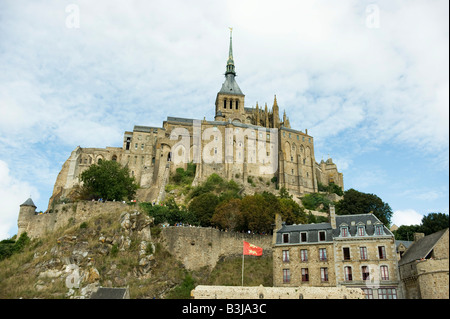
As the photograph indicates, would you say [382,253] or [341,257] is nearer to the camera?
[382,253]

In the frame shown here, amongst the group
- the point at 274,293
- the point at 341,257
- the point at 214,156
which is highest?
the point at 214,156

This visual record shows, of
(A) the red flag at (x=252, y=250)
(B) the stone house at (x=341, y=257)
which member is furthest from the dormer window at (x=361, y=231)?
(A) the red flag at (x=252, y=250)

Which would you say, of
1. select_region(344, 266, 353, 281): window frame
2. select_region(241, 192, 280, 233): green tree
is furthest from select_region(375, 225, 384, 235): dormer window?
select_region(241, 192, 280, 233): green tree

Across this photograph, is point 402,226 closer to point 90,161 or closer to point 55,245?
point 55,245

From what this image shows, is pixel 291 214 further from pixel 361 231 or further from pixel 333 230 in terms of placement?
pixel 361 231

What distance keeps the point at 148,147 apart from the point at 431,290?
72304 millimetres

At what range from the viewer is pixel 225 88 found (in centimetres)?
11638

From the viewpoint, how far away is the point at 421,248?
3484 centimetres

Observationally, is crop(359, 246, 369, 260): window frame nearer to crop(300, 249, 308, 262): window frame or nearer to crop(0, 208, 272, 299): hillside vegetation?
crop(300, 249, 308, 262): window frame

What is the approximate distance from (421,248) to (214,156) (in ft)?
186

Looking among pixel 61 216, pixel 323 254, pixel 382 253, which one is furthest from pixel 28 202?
pixel 382 253

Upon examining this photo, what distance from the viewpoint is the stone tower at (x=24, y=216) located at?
167 ft

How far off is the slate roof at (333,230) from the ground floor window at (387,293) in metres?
4.73
